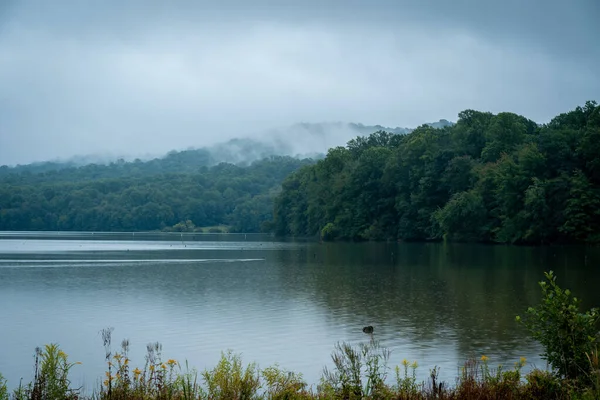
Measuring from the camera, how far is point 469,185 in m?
96.8

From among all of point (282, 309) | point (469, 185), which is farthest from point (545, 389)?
point (469, 185)

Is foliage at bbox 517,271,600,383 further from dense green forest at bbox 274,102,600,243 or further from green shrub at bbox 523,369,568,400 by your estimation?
dense green forest at bbox 274,102,600,243

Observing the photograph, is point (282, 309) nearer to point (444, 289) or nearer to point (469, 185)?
point (444, 289)

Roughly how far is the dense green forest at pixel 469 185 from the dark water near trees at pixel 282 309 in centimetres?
2220

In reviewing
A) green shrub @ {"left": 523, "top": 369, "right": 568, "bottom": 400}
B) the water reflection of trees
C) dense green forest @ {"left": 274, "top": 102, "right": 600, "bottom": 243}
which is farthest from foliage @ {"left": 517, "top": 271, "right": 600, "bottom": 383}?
dense green forest @ {"left": 274, "top": 102, "right": 600, "bottom": 243}

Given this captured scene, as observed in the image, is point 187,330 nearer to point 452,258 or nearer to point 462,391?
point 462,391

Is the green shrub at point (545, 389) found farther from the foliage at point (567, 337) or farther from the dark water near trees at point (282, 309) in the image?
the dark water near trees at point (282, 309)

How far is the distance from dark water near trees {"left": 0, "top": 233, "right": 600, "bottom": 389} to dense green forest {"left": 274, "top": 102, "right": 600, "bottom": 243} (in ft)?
72.8

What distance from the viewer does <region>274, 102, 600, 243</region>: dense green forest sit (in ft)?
257

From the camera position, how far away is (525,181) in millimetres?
82188

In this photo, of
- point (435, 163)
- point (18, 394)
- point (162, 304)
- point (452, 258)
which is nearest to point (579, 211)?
point (452, 258)

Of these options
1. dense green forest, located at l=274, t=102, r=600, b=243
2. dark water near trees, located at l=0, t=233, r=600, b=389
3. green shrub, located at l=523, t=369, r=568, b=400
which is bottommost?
dark water near trees, located at l=0, t=233, r=600, b=389

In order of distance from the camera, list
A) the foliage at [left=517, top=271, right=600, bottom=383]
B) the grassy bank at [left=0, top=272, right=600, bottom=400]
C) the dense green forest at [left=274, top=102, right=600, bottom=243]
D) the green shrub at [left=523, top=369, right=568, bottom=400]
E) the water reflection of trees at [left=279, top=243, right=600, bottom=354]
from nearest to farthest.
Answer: the grassy bank at [left=0, top=272, right=600, bottom=400]
the green shrub at [left=523, top=369, right=568, bottom=400]
the foliage at [left=517, top=271, right=600, bottom=383]
the water reflection of trees at [left=279, top=243, right=600, bottom=354]
the dense green forest at [left=274, top=102, right=600, bottom=243]

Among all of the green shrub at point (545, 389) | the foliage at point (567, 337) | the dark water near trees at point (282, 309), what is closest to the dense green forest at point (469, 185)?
the dark water near trees at point (282, 309)
